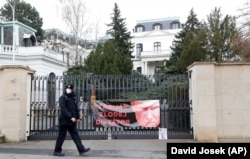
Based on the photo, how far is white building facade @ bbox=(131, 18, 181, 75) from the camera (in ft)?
180

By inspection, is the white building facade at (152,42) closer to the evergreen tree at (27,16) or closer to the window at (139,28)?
the window at (139,28)

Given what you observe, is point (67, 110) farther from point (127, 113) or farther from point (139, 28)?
point (139, 28)

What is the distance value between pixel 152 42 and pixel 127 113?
52.0 metres

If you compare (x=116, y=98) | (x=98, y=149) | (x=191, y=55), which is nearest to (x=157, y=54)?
(x=191, y=55)

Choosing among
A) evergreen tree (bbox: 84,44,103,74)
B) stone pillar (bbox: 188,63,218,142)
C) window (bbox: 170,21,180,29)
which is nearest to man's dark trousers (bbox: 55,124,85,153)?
stone pillar (bbox: 188,63,218,142)

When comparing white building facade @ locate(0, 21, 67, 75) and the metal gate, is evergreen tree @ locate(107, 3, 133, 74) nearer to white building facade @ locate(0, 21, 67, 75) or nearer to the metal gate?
white building facade @ locate(0, 21, 67, 75)

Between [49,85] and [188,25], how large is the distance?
31.7 meters

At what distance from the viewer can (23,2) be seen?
45406 millimetres

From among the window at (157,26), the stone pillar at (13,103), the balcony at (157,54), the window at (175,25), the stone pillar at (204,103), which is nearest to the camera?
the stone pillar at (204,103)

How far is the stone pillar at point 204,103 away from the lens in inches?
393

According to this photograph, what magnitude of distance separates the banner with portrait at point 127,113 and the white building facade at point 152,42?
131ft

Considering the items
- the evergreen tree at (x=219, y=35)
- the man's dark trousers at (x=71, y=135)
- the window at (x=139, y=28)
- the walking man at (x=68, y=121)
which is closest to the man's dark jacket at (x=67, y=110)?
the walking man at (x=68, y=121)

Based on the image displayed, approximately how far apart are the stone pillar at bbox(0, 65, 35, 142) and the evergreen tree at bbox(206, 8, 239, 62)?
22738 mm

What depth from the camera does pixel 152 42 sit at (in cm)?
6197
